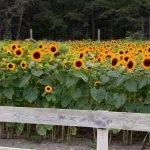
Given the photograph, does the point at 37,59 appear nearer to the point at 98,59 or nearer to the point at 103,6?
the point at 98,59

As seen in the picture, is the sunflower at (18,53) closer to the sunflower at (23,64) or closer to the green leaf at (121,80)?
the sunflower at (23,64)

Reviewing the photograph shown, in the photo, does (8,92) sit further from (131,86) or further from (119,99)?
(131,86)

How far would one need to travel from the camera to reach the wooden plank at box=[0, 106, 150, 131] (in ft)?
12.4

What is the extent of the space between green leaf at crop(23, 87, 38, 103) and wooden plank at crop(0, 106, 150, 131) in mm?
832

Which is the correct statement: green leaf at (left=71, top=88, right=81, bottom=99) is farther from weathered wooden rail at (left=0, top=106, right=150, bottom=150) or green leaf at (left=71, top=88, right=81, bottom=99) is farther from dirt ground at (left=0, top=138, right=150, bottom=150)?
weathered wooden rail at (left=0, top=106, right=150, bottom=150)

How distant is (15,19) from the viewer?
34.0 meters

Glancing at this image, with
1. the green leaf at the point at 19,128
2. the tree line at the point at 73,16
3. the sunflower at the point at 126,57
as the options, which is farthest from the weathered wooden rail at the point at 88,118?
the tree line at the point at 73,16

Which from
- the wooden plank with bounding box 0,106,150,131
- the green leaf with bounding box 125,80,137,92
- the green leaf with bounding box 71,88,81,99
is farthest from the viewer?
the green leaf with bounding box 71,88,81,99

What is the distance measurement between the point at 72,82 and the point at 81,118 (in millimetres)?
896

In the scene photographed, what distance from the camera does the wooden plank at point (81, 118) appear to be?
3777 millimetres

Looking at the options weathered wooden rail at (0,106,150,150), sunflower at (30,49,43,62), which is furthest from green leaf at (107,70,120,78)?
weathered wooden rail at (0,106,150,150)

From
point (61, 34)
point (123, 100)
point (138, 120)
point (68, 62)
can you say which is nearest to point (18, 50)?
point (68, 62)

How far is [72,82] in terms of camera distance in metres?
4.75

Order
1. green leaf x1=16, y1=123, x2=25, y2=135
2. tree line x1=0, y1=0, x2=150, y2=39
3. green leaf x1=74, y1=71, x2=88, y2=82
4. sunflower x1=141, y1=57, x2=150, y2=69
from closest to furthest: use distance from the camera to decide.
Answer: sunflower x1=141, y1=57, x2=150, y2=69 < green leaf x1=74, y1=71, x2=88, y2=82 < green leaf x1=16, y1=123, x2=25, y2=135 < tree line x1=0, y1=0, x2=150, y2=39
